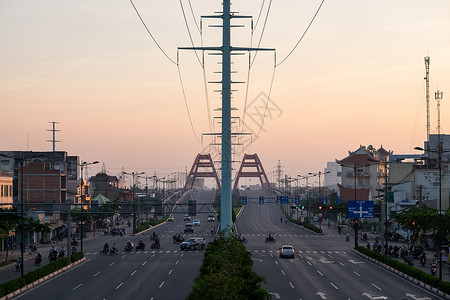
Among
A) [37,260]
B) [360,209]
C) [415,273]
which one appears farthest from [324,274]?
[37,260]

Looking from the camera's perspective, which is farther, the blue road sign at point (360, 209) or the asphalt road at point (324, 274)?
the blue road sign at point (360, 209)

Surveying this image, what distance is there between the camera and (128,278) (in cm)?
5725

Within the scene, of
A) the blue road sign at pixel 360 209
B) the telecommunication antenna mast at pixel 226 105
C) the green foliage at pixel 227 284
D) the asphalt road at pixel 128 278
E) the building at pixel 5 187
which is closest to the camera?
the green foliage at pixel 227 284

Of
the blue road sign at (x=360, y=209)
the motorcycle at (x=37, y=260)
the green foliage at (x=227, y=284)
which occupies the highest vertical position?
the blue road sign at (x=360, y=209)

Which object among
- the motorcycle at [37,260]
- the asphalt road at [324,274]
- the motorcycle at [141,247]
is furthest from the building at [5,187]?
the asphalt road at [324,274]

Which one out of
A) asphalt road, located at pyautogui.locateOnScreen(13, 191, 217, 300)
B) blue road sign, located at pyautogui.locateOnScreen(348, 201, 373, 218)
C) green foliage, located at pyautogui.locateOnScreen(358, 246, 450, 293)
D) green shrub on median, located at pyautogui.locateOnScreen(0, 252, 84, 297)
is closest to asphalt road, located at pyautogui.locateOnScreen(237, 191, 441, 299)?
green foliage, located at pyautogui.locateOnScreen(358, 246, 450, 293)

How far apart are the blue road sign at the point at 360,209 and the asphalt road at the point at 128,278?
1817cm

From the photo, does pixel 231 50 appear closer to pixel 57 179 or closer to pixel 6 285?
pixel 6 285

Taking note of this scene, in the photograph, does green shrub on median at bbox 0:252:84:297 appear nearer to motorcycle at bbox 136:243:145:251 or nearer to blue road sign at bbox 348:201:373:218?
motorcycle at bbox 136:243:145:251

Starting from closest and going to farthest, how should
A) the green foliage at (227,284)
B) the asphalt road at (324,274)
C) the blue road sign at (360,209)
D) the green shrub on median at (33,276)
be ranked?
the green foliage at (227,284) → the green shrub on median at (33,276) → the asphalt road at (324,274) → the blue road sign at (360,209)

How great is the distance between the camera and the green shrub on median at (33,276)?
46.4 meters

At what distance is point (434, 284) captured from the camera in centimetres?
4922

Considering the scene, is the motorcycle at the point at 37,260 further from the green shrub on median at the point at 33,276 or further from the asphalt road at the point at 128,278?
the asphalt road at the point at 128,278

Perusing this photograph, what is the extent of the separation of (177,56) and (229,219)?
43.5ft
